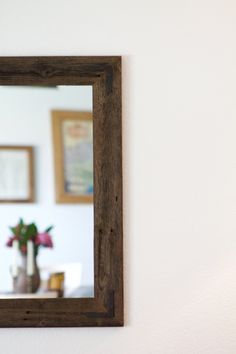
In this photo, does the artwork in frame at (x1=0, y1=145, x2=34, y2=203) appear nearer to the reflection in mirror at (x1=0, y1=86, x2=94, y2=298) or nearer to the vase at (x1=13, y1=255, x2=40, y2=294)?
the reflection in mirror at (x1=0, y1=86, x2=94, y2=298)

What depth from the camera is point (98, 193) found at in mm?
1708

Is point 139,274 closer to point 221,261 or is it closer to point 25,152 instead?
point 221,261

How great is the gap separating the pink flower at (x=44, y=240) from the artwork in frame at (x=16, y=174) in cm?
12

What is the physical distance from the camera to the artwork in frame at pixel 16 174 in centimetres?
176

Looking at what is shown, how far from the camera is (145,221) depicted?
1730 mm

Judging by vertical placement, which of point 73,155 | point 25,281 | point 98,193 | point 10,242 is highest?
point 73,155

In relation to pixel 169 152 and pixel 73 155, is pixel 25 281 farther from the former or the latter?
pixel 169 152

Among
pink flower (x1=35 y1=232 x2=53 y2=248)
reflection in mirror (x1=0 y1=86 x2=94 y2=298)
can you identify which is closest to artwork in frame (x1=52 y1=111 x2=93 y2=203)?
reflection in mirror (x1=0 y1=86 x2=94 y2=298)

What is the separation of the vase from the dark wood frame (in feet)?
0.12

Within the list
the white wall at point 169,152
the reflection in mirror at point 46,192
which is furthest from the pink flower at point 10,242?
the white wall at point 169,152

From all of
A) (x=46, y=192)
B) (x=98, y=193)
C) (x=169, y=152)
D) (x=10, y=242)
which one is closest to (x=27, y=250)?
(x=10, y=242)

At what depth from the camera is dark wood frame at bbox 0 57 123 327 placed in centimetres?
169

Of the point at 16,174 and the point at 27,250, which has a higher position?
the point at 16,174

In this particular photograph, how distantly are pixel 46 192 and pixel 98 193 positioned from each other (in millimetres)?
192
